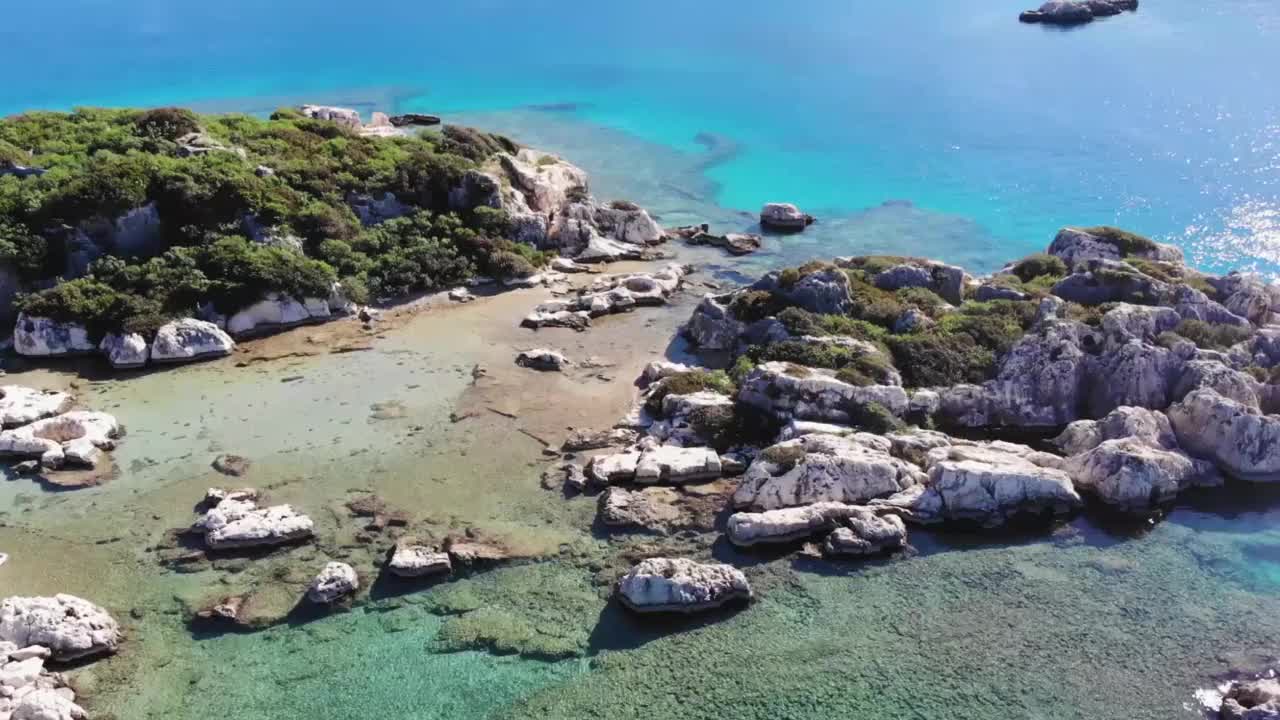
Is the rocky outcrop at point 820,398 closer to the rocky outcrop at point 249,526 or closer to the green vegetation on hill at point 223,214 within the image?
the rocky outcrop at point 249,526

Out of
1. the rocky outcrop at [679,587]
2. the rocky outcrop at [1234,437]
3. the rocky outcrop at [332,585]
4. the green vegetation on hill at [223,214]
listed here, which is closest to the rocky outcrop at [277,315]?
the green vegetation on hill at [223,214]

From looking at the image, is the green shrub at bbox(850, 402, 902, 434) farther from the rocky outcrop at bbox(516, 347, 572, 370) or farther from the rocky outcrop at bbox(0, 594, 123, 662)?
the rocky outcrop at bbox(0, 594, 123, 662)

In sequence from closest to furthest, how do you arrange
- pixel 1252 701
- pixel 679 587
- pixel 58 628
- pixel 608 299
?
pixel 1252 701 → pixel 58 628 → pixel 679 587 → pixel 608 299

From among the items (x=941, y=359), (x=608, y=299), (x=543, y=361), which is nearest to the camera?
(x=941, y=359)

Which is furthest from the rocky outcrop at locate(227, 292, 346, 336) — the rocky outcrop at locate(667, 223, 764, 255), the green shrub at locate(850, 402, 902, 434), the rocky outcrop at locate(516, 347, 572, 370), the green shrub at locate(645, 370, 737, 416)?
the green shrub at locate(850, 402, 902, 434)

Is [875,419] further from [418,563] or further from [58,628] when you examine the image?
[58,628]

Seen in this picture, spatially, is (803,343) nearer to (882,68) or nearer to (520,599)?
(520,599)

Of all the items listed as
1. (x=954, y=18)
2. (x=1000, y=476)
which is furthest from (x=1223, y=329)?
(x=954, y=18)

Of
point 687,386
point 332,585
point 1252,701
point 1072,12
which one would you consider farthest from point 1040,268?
point 1072,12
